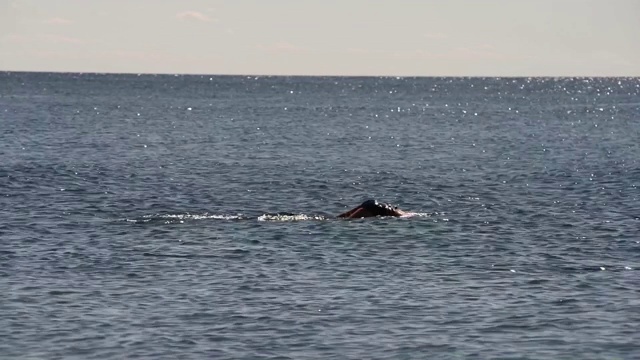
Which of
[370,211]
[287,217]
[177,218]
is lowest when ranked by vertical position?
[177,218]

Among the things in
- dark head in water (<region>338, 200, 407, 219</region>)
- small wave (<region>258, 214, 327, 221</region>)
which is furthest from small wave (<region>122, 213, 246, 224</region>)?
dark head in water (<region>338, 200, 407, 219</region>)

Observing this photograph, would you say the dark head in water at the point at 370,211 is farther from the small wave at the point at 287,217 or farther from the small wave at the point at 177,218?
the small wave at the point at 177,218

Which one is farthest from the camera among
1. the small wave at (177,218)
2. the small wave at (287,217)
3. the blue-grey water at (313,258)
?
the small wave at (287,217)

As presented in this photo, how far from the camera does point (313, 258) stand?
35.2 metres

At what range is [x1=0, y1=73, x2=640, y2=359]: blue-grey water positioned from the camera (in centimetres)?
2588

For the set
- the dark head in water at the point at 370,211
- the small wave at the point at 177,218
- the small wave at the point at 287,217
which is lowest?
the small wave at the point at 177,218

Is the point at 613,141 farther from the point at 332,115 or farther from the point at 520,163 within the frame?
the point at 332,115

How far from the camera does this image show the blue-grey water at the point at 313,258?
25875mm

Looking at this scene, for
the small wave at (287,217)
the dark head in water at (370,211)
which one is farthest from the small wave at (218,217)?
the dark head in water at (370,211)

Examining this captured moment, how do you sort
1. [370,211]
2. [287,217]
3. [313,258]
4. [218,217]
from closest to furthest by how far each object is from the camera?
[313,258] → [370,211] → [287,217] → [218,217]

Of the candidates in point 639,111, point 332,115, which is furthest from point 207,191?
point 639,111

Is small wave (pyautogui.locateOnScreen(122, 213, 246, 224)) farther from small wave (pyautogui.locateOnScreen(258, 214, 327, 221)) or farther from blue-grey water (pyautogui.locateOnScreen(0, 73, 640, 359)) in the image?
small wave (pyautogui.locateOnScreen(258, 214, 327, 221))

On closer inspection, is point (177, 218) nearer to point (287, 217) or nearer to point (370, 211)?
point (287, 217)

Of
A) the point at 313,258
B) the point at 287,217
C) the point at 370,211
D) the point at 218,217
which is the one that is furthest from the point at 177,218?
the point at 313,258
